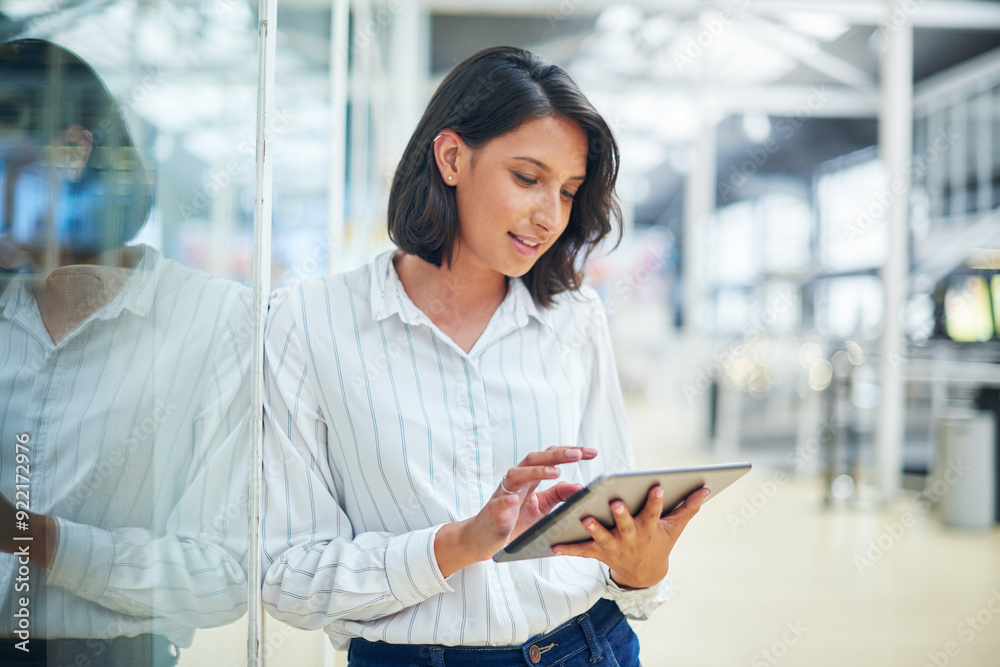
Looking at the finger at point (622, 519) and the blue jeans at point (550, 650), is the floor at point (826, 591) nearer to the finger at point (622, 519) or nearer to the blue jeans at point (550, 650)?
the blue jeans at point (550, 650)

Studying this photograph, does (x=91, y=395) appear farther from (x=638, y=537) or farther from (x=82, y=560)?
(x=638, y=537)

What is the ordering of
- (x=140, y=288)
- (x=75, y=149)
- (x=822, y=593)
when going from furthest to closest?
1. (x=822, y=593)
2. (x=140, y=288)
3. (x=75, y=149)

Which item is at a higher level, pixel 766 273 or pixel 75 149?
pixel 766 273

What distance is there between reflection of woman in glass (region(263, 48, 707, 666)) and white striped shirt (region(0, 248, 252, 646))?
0.26 feet

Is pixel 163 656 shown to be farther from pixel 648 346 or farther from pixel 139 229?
pixel 648 346

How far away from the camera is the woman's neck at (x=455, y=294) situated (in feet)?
4.17

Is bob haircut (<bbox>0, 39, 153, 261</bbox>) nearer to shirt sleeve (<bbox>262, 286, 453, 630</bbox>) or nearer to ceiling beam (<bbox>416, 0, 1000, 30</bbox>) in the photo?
shirt sleeve (<bbox>262, 286, 453, 630</bbox>)

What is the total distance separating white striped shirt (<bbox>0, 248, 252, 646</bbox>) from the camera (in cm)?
65

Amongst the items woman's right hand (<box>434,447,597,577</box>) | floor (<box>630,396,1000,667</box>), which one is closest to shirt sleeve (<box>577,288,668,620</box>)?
woman's right hand (<box>434,447,597,577</box>)

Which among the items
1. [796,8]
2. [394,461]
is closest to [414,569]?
[394,461]

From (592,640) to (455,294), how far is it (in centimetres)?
63

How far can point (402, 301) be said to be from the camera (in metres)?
1.21

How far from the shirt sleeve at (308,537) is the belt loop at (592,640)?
0.28 metres

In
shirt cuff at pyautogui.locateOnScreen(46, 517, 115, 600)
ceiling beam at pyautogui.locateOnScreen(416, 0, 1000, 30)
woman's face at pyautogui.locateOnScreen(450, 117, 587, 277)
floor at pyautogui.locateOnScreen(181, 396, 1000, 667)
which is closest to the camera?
shirt cuff at pyautogui.locateOnScreen(46, 517, 115, 600)
